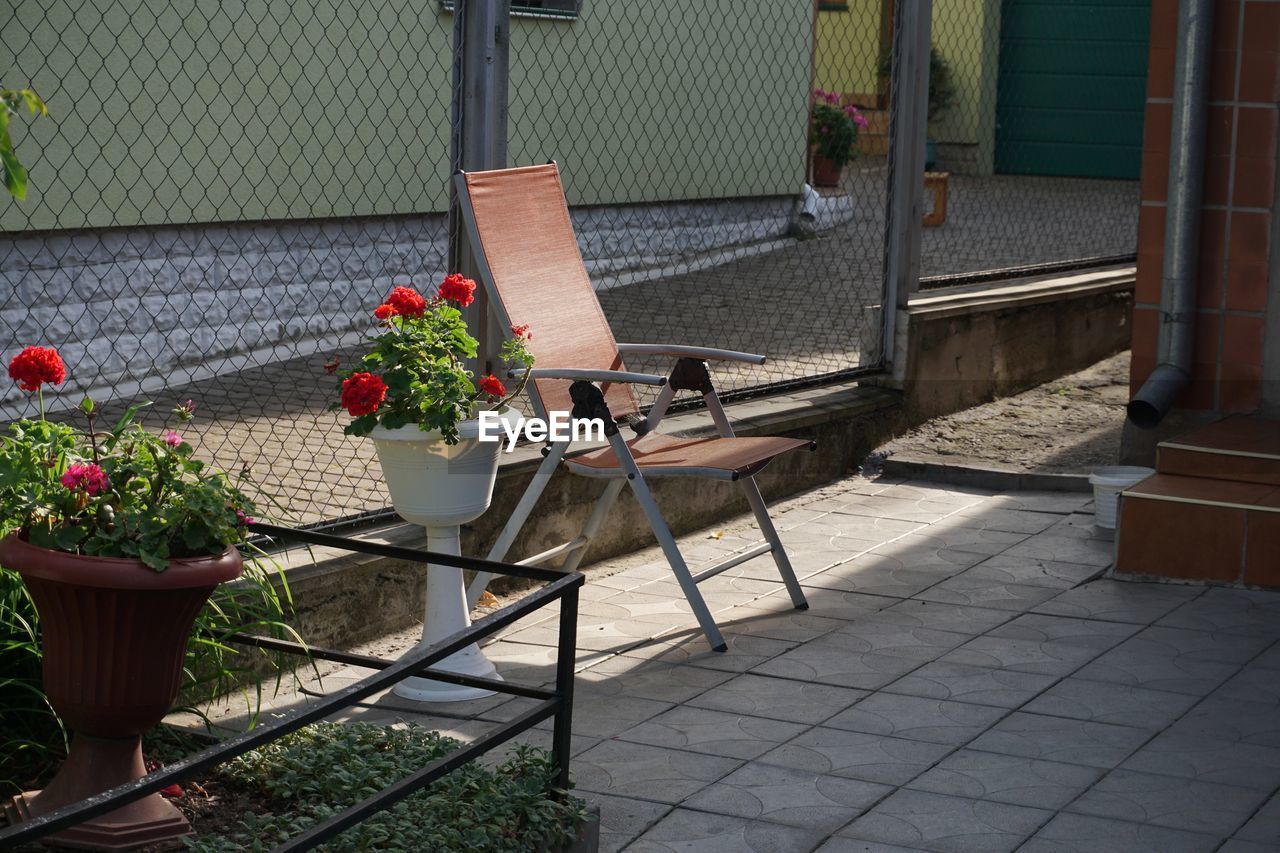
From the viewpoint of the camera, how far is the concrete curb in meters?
6.08

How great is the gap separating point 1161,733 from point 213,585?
6.80 feet

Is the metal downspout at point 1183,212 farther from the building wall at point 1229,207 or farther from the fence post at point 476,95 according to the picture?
the fence post at point 476,95

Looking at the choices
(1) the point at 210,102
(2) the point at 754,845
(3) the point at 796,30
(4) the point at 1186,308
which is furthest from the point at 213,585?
(3) the point at 796,30

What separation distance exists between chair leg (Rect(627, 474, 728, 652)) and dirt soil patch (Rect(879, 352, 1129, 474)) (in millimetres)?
2383

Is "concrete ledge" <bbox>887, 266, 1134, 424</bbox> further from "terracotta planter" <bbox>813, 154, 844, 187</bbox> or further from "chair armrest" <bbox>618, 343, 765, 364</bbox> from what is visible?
"terracotta planter" <bbox>813, 154, 844, 187</bbox>

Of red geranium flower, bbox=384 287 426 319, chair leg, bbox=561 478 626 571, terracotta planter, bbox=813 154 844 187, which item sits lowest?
chair leg, bbox=561 478 626 571

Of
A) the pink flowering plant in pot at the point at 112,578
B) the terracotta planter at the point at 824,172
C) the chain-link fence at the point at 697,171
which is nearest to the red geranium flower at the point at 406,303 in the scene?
the pink flowering plant in pot at the point at 112,578

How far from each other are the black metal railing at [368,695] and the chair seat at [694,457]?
3.68 feet

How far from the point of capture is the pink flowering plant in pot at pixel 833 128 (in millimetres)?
12539

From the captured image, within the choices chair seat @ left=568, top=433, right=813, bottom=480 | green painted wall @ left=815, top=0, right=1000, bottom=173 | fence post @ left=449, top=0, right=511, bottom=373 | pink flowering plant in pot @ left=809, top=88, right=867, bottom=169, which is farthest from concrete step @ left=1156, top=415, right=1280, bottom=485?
green painted wall @ left=815, top=0, right=1000, bottom=173

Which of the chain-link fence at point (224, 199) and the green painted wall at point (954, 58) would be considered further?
the green painted wall at point (954, 58)

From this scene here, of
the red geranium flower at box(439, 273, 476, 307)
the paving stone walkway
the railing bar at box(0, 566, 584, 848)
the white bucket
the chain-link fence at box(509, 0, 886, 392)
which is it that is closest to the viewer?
the railing bar at box(0, 566, 584, 848)

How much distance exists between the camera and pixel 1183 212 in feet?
18.2

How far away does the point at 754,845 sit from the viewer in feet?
9.68
